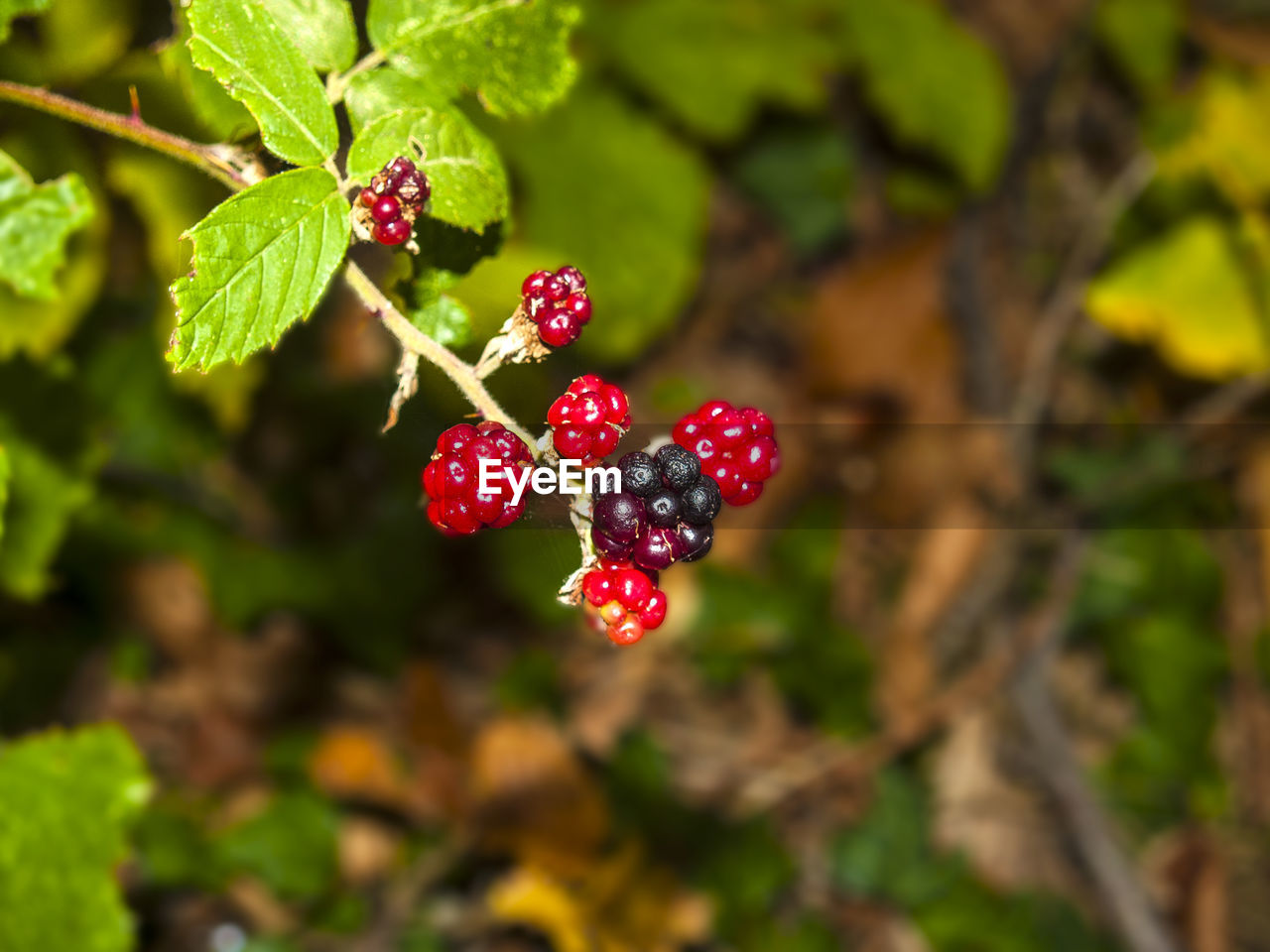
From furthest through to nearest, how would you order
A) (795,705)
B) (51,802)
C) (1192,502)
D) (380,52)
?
1. (1192,502)
2. (795,705)
3. (51,802)
4. (380,52)

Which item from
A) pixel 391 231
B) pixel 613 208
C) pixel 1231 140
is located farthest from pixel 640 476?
pixel 1231 140

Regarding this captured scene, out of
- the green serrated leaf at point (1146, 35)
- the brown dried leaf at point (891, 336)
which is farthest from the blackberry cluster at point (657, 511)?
the green serrated leaf at point (1146, 35)

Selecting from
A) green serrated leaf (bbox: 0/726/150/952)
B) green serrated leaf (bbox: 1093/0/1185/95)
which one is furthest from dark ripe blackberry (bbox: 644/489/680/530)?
green serrated leaf (bbox: 1093/0/1185/95)

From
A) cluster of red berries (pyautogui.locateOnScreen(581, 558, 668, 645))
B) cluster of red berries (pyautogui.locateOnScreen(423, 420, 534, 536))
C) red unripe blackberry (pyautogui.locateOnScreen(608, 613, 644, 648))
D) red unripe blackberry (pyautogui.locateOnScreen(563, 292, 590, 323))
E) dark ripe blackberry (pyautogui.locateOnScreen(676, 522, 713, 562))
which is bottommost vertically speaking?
red unripe blackberry (pyautogui.locateOnScreen(608, 613, 644, 648))

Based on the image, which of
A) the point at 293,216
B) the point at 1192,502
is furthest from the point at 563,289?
the point at 1192,502

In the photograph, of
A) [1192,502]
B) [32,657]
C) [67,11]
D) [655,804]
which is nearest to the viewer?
[67,11]

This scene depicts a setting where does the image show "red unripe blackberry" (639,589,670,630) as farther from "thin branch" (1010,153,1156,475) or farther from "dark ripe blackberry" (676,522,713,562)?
"thin branch" (1010,153,1156,475)

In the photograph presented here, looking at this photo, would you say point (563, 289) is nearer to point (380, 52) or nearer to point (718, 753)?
point (380, 52)
